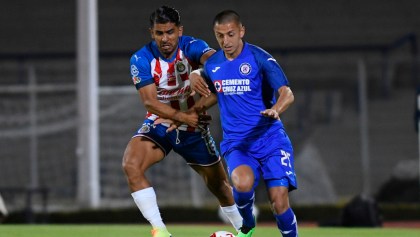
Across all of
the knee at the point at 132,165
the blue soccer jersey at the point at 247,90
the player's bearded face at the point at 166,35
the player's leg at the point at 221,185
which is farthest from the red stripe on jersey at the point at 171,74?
the blue soccer jersey at the point at 247,90

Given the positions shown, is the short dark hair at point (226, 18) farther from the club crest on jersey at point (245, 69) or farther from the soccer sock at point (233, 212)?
the soccer sock at point (233, 212)

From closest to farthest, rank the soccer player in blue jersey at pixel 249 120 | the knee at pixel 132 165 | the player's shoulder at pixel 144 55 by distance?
the soccer player in blue jersey at pixel 249 120 < the knee at pixel 132 165 < the player's shoulder at pixel 144 55

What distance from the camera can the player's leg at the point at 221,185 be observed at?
10555mm

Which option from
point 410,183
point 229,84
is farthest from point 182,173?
point 229,84

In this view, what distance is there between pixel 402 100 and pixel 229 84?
13.5 meters

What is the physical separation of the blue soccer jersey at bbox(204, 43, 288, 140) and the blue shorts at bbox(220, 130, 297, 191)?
68mm

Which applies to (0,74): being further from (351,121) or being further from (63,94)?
(351,121)

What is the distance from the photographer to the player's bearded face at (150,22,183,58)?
9914 millimetres

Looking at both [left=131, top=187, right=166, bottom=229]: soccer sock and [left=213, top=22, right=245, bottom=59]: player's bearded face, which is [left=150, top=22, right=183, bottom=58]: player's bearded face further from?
[left=131, top=187, right=166, bottom=229]: soccer sock

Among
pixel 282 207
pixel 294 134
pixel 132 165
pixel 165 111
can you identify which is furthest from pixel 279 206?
pixel 294 134

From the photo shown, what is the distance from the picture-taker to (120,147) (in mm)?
20250

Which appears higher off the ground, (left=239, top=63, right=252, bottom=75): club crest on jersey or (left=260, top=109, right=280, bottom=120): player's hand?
(left=239, top=63, right=252, bottom=75): club crest on jersey

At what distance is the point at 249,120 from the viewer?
9.20 meters

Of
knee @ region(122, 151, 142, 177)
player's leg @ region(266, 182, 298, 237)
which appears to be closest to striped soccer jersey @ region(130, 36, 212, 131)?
knee @ region(122, 151, 142, 177)
